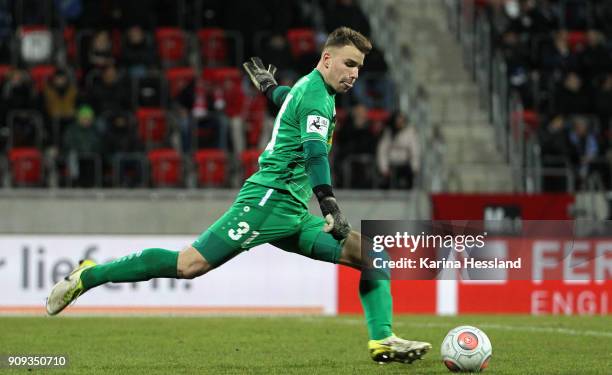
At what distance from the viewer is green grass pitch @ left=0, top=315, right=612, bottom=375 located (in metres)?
8.86

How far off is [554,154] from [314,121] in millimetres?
11845

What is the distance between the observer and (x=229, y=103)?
20.0m

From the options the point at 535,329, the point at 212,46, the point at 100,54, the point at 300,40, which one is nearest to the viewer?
the point at 535,329

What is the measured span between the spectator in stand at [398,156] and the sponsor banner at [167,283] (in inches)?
119

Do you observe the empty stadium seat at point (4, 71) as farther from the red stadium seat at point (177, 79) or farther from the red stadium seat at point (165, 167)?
the red stadium seat at point (165, 167)

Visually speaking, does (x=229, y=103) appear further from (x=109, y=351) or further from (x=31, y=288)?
(x=109, y=351)

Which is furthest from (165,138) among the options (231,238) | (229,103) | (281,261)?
(231,238)

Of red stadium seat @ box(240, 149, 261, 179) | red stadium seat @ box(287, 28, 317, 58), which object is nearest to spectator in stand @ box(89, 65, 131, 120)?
red stadium seat @ box(240, 149, 261, 179)

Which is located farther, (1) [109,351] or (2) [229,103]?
(2) [229,103]

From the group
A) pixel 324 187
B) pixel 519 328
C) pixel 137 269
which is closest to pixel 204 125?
pixel 519 328

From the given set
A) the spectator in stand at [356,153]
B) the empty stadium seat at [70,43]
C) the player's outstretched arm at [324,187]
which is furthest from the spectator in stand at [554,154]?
the player's outstretched arm at [324,187]

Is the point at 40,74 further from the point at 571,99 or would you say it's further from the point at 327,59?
the point at 327,59

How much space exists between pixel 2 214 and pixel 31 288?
2465mm

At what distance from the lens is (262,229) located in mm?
8711
